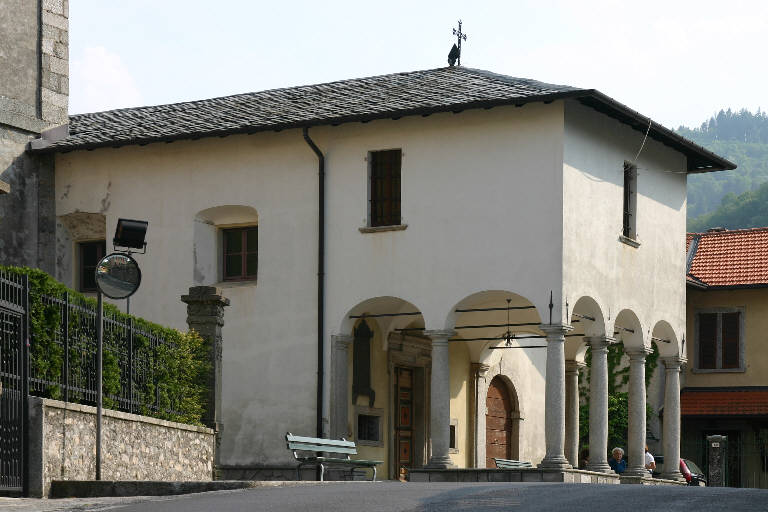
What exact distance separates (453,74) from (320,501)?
17.1 metres

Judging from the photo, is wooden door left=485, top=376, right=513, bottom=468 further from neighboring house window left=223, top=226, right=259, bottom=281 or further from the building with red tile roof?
neighboring house window left=223, top=226, right=259, bottom=281

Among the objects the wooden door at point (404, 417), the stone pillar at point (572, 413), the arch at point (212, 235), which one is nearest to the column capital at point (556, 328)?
the wooden door at point (404, 417)

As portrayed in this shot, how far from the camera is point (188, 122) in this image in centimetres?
2941

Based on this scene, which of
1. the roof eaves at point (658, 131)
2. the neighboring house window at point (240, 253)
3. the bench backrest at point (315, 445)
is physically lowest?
the bench backrest at point (315, 445)

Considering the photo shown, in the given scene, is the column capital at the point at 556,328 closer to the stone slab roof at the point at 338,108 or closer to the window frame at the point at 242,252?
the stone slab roof at the point at 338,108

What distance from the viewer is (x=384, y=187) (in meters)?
27.4

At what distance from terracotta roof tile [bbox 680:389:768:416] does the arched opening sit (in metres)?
5.54

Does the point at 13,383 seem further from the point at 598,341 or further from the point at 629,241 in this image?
the point at 629,241

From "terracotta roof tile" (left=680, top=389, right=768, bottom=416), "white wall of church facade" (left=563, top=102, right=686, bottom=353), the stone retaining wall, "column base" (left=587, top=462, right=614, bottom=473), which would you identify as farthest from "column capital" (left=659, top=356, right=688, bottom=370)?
the stone retaining wall

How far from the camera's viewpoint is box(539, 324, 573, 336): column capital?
2541 cm

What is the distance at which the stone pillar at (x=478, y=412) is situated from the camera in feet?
105

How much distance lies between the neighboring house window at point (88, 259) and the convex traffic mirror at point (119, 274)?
40.3ft

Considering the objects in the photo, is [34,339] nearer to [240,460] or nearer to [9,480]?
[9,480]

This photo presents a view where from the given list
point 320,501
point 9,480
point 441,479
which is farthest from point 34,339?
point 441,479
